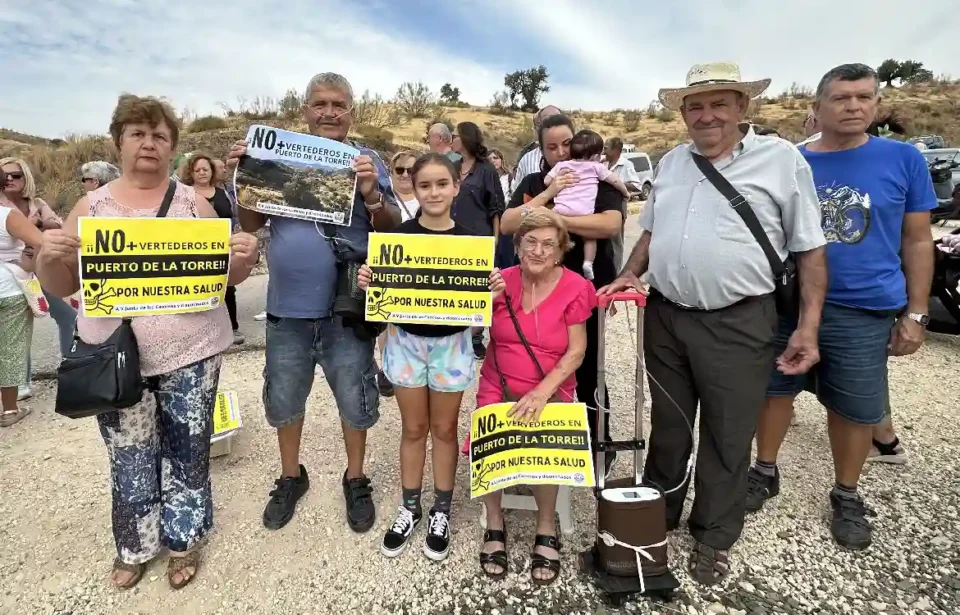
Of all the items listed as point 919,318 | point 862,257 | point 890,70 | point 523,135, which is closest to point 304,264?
point 862,257

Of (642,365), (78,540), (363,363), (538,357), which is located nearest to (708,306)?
(642,365)

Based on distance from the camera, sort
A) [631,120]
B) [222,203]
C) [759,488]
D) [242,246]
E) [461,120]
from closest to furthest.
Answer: [242,246], [759,488], [222,203], [461,120], [631,120]

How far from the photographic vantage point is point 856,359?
9.42ft

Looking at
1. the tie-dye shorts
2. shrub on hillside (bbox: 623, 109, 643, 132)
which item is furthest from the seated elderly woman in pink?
shrub on hillside (bbox: 623, 109, 643, 132)

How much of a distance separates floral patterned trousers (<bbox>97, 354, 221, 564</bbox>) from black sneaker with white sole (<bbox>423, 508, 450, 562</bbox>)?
1.22 meters

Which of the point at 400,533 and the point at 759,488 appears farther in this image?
the point at 759,488

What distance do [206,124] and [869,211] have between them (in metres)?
21.7

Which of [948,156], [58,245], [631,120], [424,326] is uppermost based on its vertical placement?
[631,120]

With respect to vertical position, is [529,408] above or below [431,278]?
below

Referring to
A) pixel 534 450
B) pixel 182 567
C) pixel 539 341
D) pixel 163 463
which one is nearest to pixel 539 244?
pixel 539 341

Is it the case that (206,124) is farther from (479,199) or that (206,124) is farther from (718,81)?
(718,81)

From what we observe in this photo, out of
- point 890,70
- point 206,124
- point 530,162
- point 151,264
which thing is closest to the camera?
point 151,264

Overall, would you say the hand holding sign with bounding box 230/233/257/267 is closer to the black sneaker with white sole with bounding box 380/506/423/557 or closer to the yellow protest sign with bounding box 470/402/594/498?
the yellow protest sign with bounding box 470/402/594/498

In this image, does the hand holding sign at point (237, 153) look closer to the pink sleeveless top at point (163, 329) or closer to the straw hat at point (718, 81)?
the pink sleeveless top at point (163, 329)
